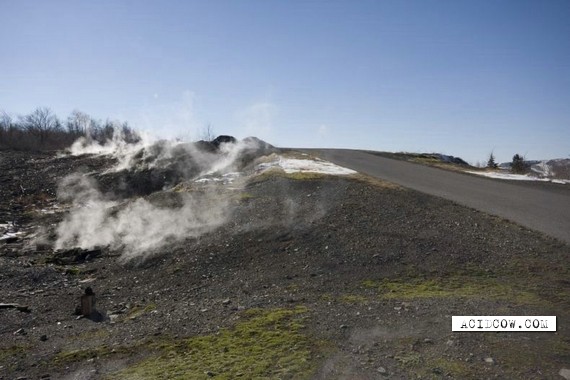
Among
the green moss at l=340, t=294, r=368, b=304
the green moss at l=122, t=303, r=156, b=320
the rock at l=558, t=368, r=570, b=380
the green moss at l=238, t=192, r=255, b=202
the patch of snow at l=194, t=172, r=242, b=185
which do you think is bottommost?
the green moss at l=122, t=303, r=156, b=320

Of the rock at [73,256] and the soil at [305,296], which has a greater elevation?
the soil at [305,296]

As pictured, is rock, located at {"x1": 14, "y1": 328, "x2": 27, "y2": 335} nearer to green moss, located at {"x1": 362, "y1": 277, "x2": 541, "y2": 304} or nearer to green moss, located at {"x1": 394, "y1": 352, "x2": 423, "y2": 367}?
green moss, located at {"x1": 362, "y1": 277, "x2": 541, "y2": 304}

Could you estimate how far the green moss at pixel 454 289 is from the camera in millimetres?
6273

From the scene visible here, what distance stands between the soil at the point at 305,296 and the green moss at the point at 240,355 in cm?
2

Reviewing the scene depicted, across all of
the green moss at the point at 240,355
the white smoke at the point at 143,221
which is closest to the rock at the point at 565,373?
the green moss at the point at 240,355

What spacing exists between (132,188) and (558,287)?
2197 centimetres

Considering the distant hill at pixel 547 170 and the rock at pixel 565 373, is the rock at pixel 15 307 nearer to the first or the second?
the rock at pixel 565 373

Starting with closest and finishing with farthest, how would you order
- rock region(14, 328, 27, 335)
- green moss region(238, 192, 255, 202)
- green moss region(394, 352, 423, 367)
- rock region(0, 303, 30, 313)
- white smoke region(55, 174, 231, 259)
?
green moss region(394, 352, 423, 367), rock region(14, 328, 27, 335), rock region(0, 303, 30, 313), white smoke region(55, 174, 231, 259), green moss region(238, 192, 255, 202)

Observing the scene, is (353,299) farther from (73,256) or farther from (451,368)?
(73,256)

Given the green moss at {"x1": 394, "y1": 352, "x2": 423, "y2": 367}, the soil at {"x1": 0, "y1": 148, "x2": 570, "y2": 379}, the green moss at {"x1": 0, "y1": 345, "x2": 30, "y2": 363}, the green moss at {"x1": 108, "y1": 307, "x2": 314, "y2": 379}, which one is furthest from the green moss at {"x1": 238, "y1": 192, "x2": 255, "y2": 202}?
the green moss at {"x1": 394, "y1": 352, "x2": 423, "y2": 367}

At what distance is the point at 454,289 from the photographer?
684 centimetres

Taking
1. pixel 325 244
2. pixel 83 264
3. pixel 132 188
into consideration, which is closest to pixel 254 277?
pixel 325 244

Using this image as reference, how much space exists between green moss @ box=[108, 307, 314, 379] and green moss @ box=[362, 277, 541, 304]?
1.92 m

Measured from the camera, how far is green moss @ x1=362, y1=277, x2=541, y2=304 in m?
6.27
